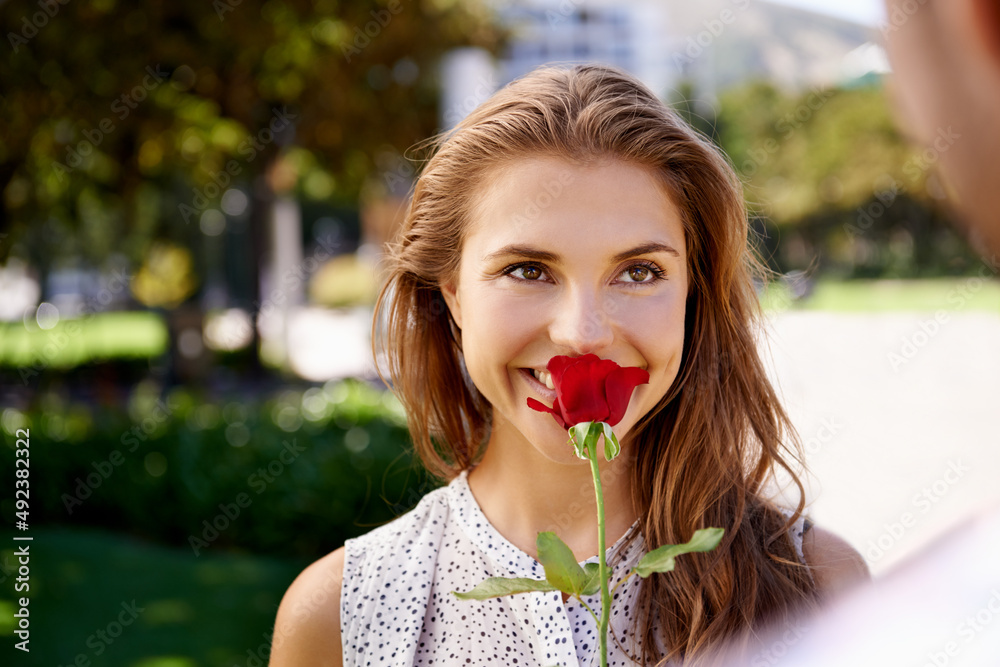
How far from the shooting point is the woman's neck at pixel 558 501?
154 centimetres

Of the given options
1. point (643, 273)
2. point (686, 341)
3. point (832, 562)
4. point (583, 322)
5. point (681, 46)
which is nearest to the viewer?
point (583, 322)

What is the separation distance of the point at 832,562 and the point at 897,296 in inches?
1373

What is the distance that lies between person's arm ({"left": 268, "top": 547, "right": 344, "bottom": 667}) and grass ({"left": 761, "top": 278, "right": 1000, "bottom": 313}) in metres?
17.1

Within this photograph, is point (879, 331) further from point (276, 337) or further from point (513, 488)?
point (513, 488)

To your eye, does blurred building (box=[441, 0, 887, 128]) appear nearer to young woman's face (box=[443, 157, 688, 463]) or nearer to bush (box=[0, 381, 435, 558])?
young woman's face (box=[443, 157, 688, 463])

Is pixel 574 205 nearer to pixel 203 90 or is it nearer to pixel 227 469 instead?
pixel 227 469

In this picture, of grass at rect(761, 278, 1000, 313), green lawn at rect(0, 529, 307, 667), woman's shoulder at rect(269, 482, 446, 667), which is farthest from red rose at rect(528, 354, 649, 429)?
grass at rect(761, 278, 1000, 313)

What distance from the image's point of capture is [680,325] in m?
1.36

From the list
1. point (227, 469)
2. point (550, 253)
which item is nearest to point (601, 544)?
point (550, 253)

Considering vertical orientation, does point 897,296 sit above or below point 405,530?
below

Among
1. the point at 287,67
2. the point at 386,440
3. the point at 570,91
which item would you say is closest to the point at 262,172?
the point at 287,67

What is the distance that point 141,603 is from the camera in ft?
16.7

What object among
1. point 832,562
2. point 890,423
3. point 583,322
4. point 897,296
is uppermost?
point 583,322

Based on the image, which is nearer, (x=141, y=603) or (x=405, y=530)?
(x=405, y=530)
